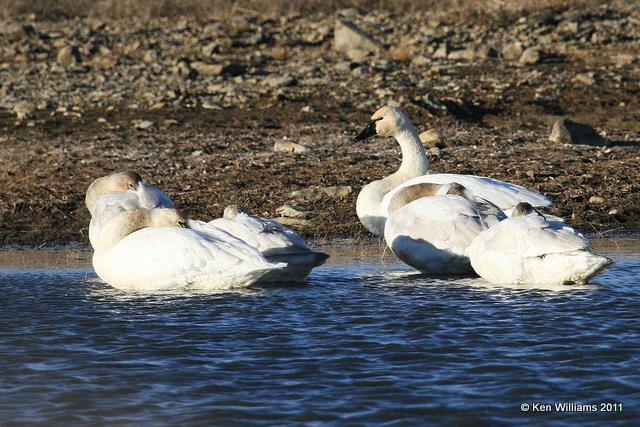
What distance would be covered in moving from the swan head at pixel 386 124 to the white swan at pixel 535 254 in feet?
11.6

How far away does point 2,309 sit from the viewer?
823cm

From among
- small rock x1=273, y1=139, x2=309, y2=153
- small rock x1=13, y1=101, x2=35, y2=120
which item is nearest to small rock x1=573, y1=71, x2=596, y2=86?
small rock x1=273, y1=139, x2=309, y2=153

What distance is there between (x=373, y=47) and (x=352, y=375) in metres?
16.3

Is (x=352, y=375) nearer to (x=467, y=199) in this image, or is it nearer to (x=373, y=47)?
(x=467, y=199)

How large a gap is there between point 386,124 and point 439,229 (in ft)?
9.94

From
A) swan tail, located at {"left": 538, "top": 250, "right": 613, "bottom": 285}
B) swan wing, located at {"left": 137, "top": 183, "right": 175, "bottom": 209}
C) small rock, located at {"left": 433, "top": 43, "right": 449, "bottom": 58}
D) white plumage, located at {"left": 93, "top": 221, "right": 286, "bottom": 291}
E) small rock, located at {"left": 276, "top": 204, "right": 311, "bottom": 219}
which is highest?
small rock, located at {"left": 433, "top": 43, "right": 449, "bottom": 58}

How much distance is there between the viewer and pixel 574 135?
1527cm

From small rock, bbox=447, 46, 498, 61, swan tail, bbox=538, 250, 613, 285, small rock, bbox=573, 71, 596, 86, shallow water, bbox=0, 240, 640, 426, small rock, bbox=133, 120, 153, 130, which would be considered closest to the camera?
shallow water, bbox=0, 240, 640, 426

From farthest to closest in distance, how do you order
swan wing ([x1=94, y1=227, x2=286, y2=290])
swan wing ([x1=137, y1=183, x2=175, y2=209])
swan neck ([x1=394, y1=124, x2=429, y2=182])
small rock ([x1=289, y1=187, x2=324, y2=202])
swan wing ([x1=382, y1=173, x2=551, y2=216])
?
small rock ([x1=289, y1=187, x2=324, y2=202])
swan neck ([x1=394, y1=124, x2=429, y2=182])
swan wing ([x1=382, y1=173, x2=551, y2=216])
swan wing ([x1=137, y1=183, x2=175, y2=209])
swan wing ([x1=94, y1=227, x2=286, y2=290])

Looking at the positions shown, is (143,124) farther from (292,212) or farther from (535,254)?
(535,254)

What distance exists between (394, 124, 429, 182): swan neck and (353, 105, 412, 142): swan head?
0.09m

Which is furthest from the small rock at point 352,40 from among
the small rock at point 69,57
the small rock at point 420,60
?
the small rock at point 69,57

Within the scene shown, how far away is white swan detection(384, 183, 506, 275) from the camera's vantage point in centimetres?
954

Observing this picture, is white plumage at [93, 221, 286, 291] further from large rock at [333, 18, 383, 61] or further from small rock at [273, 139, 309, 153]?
large rock at [333, 18, 383, 61]
